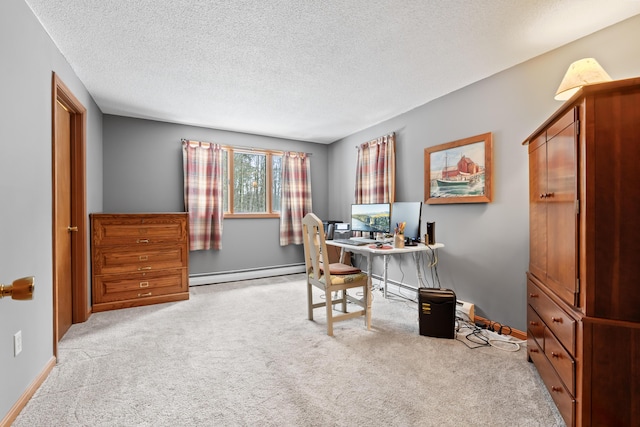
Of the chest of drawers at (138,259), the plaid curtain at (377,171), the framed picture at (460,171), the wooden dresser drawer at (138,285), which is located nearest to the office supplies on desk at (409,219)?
the framed picture at (460,171)

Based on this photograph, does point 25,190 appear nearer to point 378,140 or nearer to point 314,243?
point 314,243

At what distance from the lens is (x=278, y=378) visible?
6.34 ft

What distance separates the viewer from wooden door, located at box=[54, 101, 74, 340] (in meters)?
2.58

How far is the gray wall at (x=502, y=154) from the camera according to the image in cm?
221

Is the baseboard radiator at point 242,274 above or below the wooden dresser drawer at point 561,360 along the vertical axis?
below

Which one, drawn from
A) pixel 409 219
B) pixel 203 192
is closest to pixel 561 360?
pixel 409 219

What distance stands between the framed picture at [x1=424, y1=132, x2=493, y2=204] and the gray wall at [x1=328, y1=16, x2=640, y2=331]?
72mm

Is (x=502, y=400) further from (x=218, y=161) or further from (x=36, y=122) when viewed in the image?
(x=218, y=161)

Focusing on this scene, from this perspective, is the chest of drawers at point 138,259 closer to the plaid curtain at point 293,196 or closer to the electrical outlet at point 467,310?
the plaid curtain at point 293,196

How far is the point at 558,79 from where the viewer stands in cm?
237

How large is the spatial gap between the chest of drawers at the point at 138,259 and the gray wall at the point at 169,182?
30.3 inches

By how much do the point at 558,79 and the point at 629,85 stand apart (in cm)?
140

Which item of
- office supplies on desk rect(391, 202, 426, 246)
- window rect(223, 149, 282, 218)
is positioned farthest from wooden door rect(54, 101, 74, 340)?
office supplies on desk rect(391, 202, 426, 246)

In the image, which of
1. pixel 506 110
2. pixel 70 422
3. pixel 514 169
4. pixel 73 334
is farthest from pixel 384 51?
pixel 73 334
